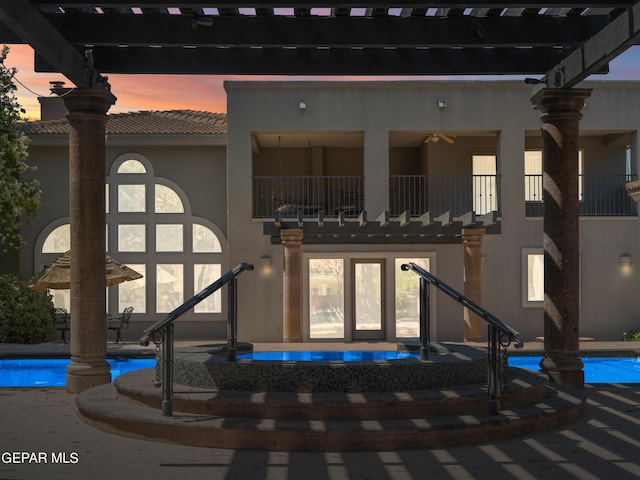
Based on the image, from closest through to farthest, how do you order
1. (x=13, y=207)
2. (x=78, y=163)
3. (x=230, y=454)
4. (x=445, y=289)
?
(x=230, y=454), (x=445, y=289), (x=78, y=163), (x=13, y=207)

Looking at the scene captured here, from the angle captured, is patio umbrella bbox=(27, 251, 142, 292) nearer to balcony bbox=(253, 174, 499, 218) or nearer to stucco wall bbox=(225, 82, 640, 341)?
stucco wall bbox=(225, 82, 640, 341)

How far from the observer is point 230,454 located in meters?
6.61

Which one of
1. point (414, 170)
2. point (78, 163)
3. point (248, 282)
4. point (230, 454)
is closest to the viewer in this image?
point (230, 454)

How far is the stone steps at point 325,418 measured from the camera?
6.75m

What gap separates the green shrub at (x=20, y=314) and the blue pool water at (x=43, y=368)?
3.05 metres

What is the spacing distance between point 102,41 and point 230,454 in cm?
458

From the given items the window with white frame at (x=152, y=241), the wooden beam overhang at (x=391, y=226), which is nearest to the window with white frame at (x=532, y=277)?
the wooden beam overhang at (x=391, y=226)

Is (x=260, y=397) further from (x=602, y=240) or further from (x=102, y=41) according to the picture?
(x=602, y=240)

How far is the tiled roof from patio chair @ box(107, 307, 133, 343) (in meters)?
4.38

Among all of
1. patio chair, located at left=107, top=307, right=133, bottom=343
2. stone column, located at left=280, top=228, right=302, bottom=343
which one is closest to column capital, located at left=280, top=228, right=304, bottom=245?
stone column, located at left=280, top=228, right=302, bottom=343

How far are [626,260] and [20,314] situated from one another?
14.2 meters

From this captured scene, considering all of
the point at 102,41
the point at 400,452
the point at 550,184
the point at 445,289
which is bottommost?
the point at 400,452

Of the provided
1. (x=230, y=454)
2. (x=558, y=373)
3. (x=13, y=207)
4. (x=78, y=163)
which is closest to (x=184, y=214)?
(x=13, y=207)

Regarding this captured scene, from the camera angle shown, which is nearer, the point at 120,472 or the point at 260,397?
the point at 120,472
